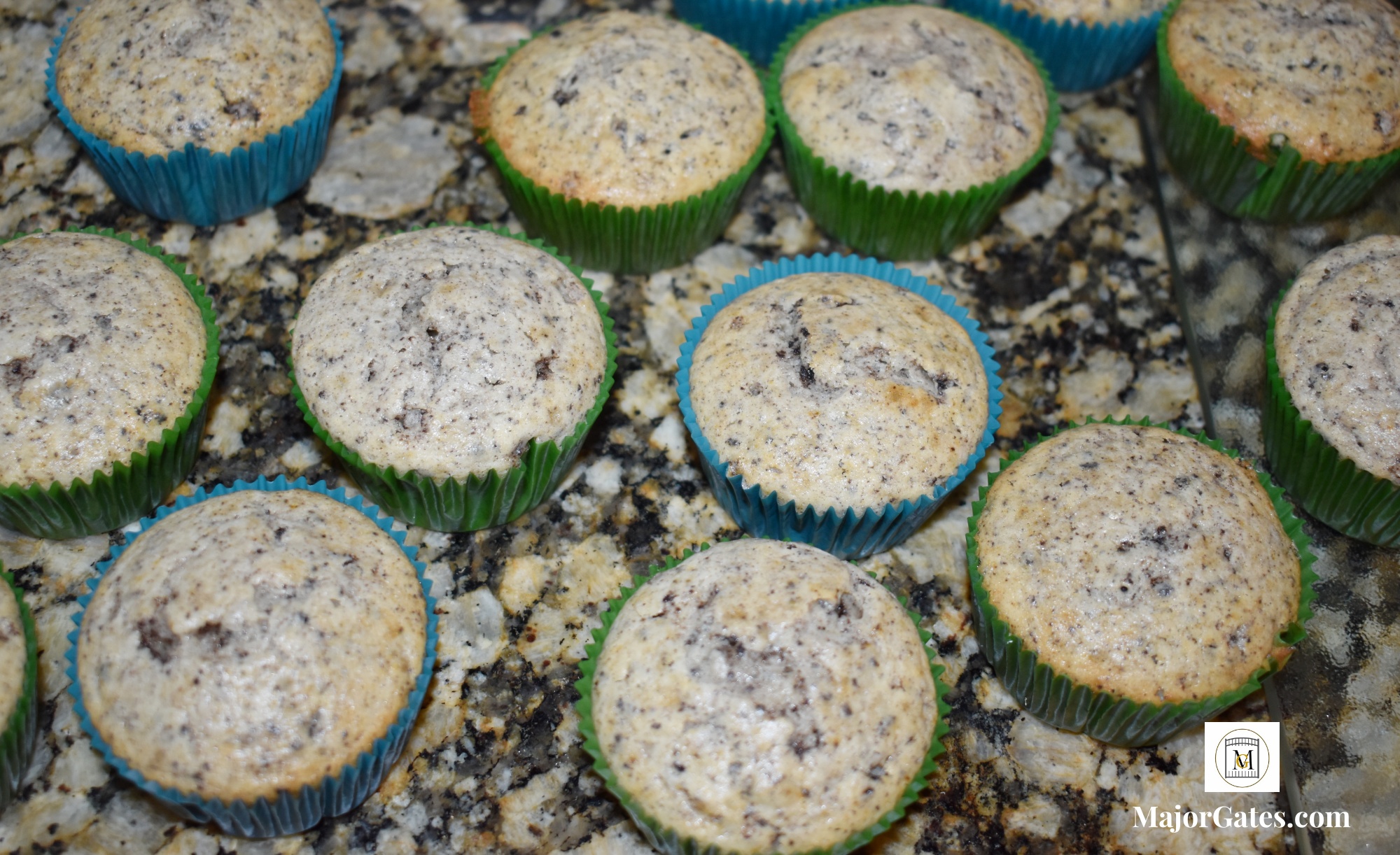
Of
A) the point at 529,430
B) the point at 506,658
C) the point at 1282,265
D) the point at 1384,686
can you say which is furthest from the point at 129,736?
the point at 1282,265

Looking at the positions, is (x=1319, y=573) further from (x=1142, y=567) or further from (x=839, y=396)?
(x=839, y=396)

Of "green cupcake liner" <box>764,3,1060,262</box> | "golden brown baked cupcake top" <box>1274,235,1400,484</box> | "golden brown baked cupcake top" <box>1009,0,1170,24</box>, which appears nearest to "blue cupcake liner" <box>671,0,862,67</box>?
"green cupcake liner" <box>764,3,1060,262</box>

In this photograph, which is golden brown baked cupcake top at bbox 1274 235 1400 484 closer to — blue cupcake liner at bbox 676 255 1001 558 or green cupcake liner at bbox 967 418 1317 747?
green cupcake liner at bbox 967 418 1317 747

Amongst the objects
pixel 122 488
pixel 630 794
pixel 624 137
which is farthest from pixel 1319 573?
pixel 122 488

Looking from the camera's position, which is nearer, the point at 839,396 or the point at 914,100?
the point at 839,396

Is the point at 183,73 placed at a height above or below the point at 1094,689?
above

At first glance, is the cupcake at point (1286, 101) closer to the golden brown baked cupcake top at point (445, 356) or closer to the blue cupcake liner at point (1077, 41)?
the blue cupcake liner at point (1077, 41)
